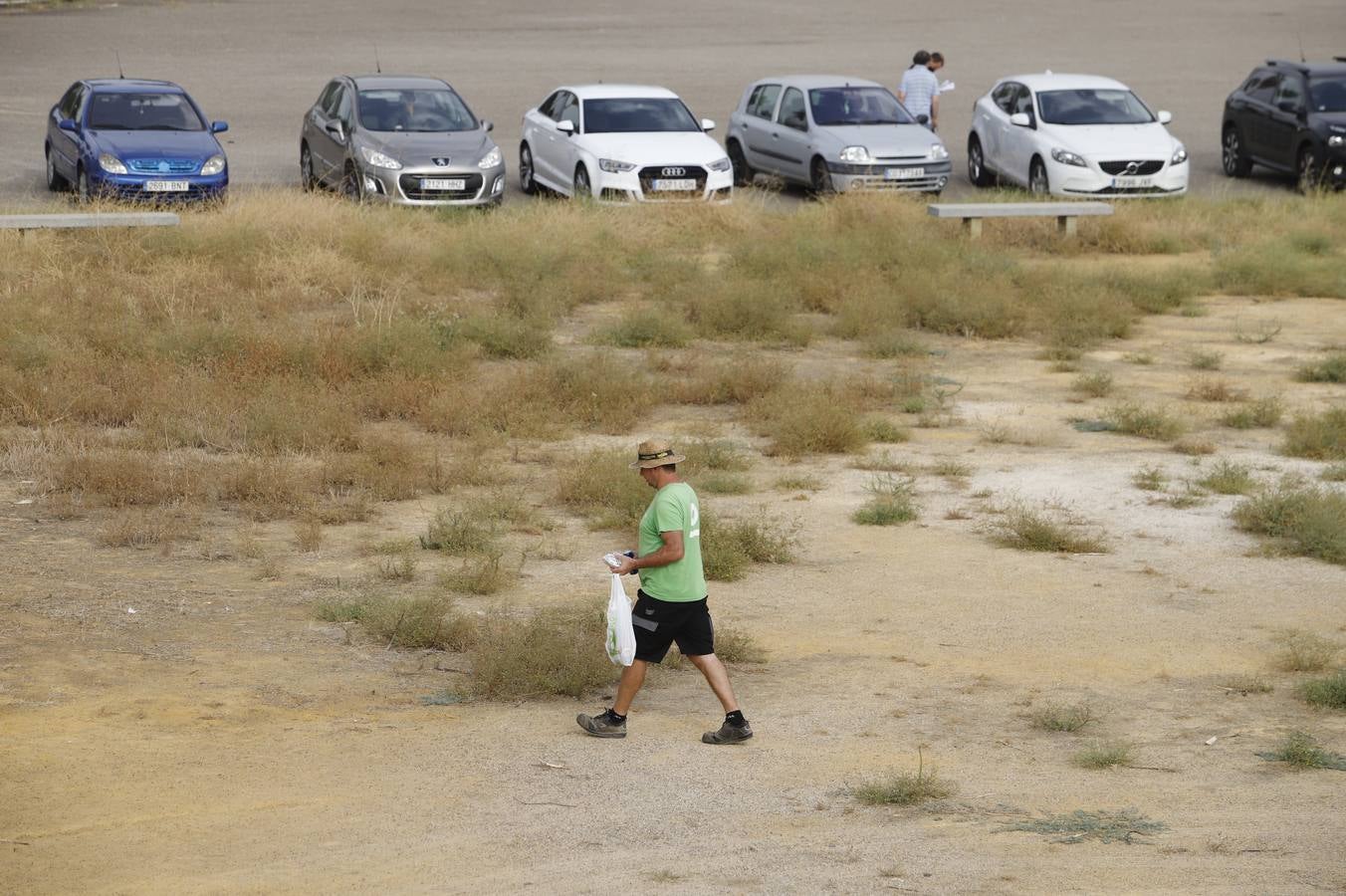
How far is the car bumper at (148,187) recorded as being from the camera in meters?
20.9

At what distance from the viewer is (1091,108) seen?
24531 mm

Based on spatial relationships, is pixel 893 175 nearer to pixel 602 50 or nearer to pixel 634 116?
pixel 634 116

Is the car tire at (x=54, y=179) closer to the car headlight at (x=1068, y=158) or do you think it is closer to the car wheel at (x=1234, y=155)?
the car headlight at (x=1068, y=158)

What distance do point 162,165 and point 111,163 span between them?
0.61 metres

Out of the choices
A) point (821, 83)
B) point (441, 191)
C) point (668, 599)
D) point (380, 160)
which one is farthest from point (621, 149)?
Answer: point (668, 599)

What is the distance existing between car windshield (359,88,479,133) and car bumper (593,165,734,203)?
2002 millimetres

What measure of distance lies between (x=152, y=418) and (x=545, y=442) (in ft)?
9.68

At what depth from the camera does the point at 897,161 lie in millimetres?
23234

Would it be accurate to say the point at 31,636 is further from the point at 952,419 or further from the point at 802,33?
the point at 802,33

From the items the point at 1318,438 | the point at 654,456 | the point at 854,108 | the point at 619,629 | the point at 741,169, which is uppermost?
the point at 654,456

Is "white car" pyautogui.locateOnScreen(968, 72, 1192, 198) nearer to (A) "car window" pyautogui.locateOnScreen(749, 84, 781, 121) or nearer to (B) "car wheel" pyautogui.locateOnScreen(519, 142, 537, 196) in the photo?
(A) "car window" pyautogui.locateOnScreen(749, 84, 781, 121)

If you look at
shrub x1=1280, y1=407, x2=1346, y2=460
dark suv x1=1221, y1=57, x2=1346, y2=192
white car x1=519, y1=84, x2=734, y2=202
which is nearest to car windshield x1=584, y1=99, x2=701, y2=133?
white car x1=519, y1=84, x2=734, y2=202

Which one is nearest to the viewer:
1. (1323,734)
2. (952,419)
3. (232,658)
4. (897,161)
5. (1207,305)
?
(1323,734)

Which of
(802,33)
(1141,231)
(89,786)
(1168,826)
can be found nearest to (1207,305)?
(1141,231)
